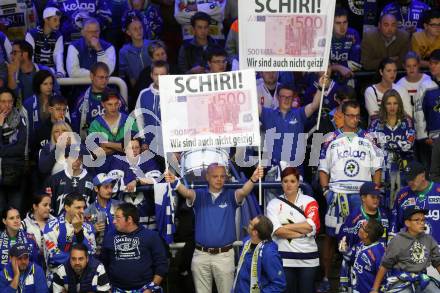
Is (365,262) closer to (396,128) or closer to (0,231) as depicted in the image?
(396,128)

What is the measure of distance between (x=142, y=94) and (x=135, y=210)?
2698 mm

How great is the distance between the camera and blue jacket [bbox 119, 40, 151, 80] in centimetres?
2055

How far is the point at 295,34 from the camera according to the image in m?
18.7

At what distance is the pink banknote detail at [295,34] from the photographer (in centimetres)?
1862

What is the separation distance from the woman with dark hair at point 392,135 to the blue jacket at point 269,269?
2908 mm

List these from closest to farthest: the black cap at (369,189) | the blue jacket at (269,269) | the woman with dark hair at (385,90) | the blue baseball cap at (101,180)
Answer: the blue jacket at (269,269) → the black cap at (369,189) → the blue baseball cap at (101,180) → the woman with dark hair at (385,90)

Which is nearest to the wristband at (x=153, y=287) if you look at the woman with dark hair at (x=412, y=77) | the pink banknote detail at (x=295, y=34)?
the pink banknote detail at (x=295, y=34)

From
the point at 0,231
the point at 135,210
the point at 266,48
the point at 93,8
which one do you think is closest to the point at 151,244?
the point at 135,210

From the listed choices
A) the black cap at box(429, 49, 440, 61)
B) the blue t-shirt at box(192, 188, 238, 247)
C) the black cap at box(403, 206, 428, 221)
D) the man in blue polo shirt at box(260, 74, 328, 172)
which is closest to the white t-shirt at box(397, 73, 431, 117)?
the black cap at box(429, 49, 440, 61)

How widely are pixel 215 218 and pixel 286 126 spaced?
212cm

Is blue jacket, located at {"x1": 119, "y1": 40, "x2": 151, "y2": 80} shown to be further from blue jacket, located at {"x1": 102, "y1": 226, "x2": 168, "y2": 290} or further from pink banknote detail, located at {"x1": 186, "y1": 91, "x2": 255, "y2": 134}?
blue jacket, located at {"x1": 102, "y1": 226, "x2": 168, "y2": 290}

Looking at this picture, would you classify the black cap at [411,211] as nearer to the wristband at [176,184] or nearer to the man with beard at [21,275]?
the wristband at [176,184]

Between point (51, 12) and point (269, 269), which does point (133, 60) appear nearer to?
point (51, 12)

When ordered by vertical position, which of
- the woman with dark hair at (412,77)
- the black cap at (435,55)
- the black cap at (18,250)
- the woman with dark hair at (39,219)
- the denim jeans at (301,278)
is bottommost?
the denim jeans at (301,278)
